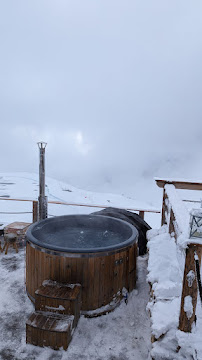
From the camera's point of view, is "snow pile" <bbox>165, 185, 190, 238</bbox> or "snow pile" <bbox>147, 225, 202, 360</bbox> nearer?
"snow pile" <bbox>147, 225, 202, 360</bbox>

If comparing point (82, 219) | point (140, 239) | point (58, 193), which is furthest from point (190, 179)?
point (58, 193)

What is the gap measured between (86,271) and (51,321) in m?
0.83

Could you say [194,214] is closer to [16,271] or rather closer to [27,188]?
[16,271]

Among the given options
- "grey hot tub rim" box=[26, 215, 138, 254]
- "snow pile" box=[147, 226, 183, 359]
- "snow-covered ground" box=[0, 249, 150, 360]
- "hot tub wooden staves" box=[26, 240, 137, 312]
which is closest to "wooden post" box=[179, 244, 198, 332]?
"snow pile" box=[147, 226, 183, 359]

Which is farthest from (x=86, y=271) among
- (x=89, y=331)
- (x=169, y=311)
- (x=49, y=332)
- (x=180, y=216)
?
(x=180, y=216)

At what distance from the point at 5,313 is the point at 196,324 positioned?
2.87m

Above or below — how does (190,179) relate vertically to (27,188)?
above

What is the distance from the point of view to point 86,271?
143 inches

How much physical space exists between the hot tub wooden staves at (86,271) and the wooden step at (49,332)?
0.67 meters

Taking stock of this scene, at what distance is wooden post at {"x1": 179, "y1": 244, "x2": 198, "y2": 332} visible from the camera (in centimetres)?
198

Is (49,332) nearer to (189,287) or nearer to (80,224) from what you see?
(189,287)

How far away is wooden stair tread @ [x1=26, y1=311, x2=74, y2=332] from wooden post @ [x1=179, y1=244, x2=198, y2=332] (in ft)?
5.06

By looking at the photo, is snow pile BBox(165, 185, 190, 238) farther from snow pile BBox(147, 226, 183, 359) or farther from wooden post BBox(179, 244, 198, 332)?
snow pile BBox(147, 226, 183, 359)

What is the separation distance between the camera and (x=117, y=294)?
12.9 ft
